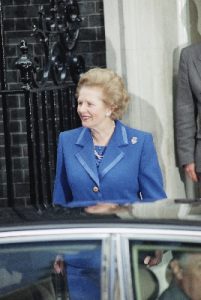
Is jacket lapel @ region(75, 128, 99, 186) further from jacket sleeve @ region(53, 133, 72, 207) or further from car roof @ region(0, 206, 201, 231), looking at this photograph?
car roof @ region(0, 206, 201, 231)

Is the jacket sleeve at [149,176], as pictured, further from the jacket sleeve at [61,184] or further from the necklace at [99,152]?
the jacket sleeve at [61,184]

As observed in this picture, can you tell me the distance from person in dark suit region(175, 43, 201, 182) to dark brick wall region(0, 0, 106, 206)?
2516 millimetres

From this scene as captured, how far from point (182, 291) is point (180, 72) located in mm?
3799

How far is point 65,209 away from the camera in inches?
211

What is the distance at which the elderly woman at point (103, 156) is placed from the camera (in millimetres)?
7129

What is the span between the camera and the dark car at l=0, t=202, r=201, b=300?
4.93 meters

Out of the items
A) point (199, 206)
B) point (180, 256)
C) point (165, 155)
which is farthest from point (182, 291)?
point (165, 155)

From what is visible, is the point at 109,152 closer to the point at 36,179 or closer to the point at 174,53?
the point at 36,179

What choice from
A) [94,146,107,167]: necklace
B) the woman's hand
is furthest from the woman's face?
the woman's hand

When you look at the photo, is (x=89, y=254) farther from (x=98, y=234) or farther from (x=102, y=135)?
(x=102, y=135)

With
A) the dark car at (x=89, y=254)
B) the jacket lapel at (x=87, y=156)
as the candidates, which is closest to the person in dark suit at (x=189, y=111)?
the jacket lapel at (x=87, y=156)

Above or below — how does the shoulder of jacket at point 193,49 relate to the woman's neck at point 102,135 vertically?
above

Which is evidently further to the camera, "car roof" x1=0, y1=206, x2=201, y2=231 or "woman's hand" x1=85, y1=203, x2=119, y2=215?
"woman's hand" x1=85, y1=203, x2=119, y2=215

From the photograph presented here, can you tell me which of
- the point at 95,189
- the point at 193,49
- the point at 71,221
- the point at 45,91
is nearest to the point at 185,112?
the point at 193,49
